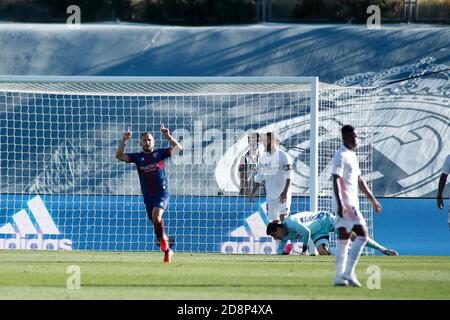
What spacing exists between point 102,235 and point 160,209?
6.36m

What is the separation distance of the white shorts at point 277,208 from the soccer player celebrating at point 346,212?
6.66 meters

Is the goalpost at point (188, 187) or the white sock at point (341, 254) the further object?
the goalpost at point (188, 187)

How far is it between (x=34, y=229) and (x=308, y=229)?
21.5 ft

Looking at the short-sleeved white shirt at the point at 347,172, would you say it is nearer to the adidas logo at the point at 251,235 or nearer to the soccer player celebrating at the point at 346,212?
the soccer player celebrating at the point at 346,212

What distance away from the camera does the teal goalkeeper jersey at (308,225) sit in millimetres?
17359

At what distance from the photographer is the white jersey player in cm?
1823

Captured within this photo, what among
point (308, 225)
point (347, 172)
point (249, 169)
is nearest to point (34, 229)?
point (249, 169)

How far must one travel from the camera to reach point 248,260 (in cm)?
1597

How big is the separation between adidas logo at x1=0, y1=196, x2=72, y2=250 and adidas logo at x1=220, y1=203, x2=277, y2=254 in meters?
3.30

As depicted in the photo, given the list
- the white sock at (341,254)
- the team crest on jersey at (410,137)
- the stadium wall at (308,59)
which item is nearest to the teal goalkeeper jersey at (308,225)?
the white sock at (341,254)

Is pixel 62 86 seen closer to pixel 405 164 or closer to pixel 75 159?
pixel 75 159

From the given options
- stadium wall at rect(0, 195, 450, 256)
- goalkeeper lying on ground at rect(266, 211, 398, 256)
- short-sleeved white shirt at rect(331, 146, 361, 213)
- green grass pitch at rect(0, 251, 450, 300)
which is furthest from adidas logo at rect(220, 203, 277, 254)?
short-sleeved white shirt at rect(331, 146, 361, 213)

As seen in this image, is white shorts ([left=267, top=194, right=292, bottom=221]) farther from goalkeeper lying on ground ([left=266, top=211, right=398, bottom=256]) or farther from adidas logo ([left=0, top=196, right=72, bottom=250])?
adidas logo ([left=0, top=196, right=72, bottom=250])

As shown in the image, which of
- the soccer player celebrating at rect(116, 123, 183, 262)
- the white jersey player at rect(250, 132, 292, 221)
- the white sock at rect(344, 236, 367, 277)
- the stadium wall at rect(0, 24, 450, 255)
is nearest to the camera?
the white sock at rect(344, 236, 367, 277)
